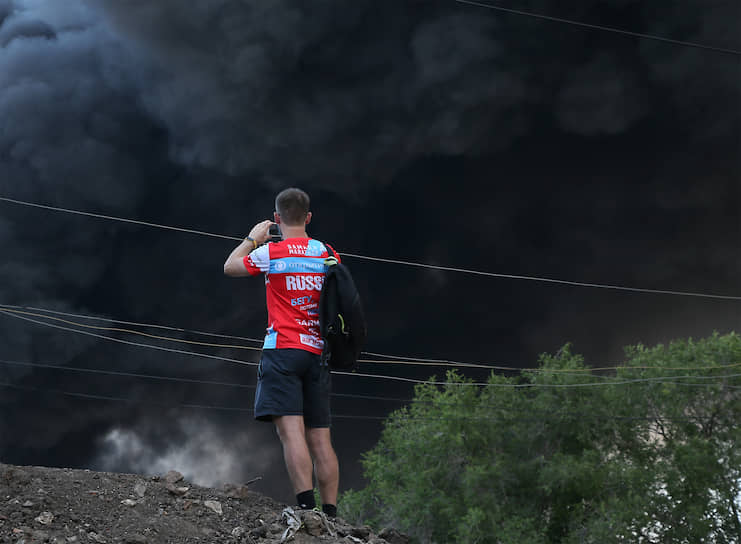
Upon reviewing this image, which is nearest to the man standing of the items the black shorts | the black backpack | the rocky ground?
the black shorts

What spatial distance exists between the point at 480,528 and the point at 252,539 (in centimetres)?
2083

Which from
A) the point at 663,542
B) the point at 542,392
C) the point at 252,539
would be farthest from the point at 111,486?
the point at 542,392

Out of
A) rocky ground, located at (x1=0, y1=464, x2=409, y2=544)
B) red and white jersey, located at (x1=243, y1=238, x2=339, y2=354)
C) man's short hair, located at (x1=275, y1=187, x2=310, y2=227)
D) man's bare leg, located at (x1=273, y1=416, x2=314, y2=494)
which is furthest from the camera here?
man's short hair, located at (x1=275, y1=187, x2=310, y2=227)

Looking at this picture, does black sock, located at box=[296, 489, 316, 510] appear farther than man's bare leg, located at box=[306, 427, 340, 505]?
No

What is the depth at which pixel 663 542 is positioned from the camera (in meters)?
23.4

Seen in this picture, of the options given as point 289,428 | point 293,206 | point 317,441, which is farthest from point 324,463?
point 293,206

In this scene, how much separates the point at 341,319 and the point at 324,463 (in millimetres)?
1093

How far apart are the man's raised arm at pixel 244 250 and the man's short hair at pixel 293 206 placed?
0.17 meters

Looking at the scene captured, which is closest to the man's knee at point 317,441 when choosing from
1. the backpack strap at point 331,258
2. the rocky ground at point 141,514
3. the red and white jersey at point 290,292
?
the rocky ground at point 141,514

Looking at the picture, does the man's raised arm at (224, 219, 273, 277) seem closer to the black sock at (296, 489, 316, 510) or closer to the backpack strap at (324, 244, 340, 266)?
the backpack strap at (324, 244, 340, 266)

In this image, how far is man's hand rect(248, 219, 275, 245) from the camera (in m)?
5.57

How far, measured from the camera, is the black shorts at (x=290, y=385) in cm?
533

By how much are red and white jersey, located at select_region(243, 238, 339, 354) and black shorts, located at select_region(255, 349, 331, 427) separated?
83 mm

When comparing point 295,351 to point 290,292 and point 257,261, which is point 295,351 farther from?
point 257,261
